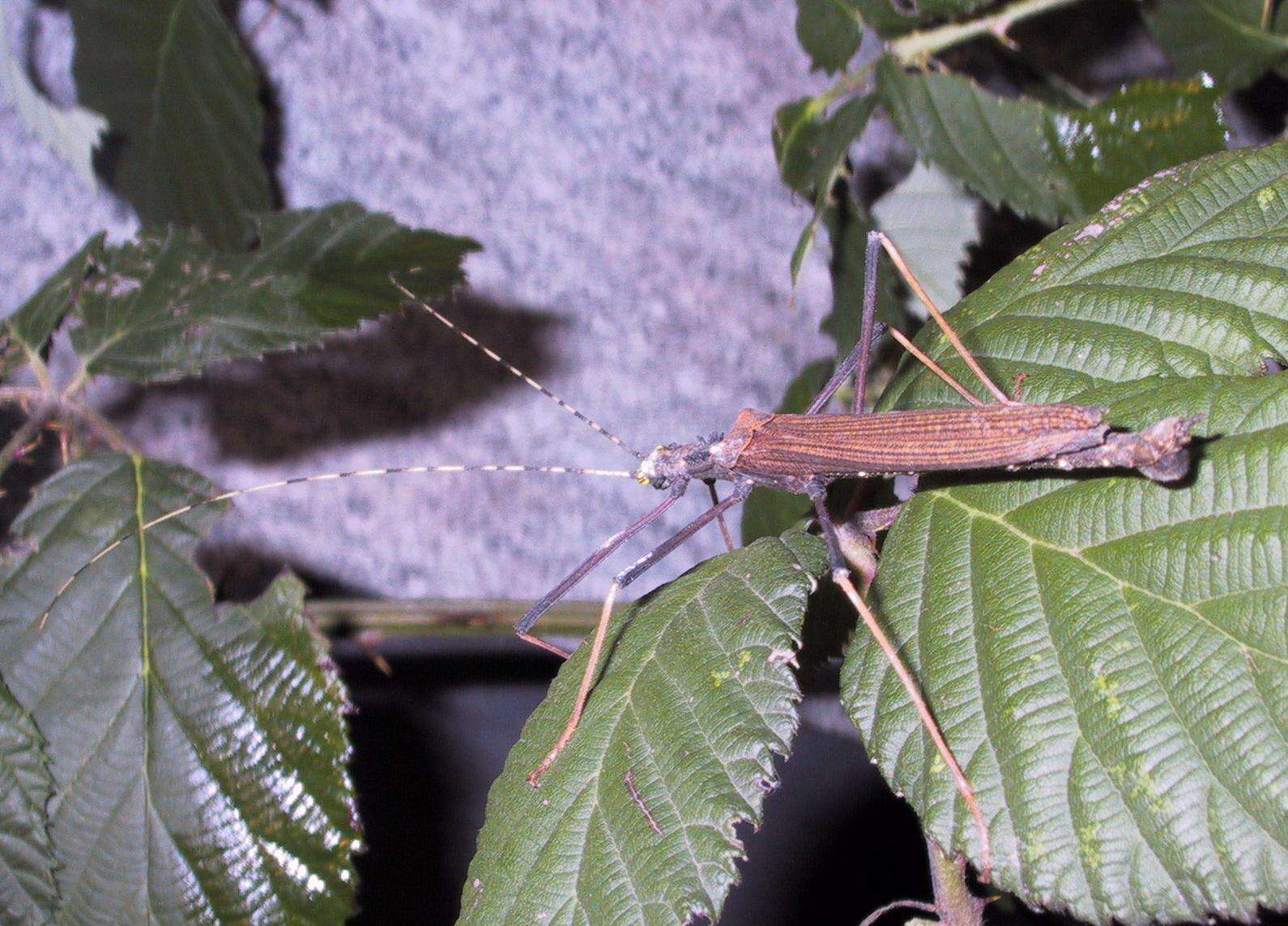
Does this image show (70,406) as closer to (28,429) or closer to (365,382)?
(28,429)

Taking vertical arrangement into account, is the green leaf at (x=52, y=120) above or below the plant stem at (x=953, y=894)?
above

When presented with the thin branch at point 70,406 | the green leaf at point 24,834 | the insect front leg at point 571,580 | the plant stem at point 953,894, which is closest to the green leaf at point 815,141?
the insect front leg at point 571,580

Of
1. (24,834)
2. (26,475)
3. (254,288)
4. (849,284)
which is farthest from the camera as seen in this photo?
(26,475)

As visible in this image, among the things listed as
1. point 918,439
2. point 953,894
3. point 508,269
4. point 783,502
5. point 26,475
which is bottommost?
point 953,894

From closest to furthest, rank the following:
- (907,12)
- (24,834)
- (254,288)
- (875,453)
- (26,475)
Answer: (875,453) → (24,834) → (254,288) → (907,12) → (26,475)

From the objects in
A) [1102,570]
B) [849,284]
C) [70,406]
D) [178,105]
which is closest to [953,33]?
[849,284]

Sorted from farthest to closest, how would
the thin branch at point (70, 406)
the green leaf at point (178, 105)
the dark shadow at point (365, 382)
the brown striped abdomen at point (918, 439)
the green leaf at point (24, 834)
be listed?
the dark shadow at point (365, 382) < the green leaf at point (178, 105) < the thin branch at point (70, 406) < the green leaf at point (24, 834) < the brown striped abdomen at point (918, 439)

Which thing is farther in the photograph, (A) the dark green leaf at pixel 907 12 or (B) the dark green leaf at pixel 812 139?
(B) the dark green leaf at pixel 812 139

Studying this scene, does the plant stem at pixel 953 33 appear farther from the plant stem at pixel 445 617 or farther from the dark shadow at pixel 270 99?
the dark shadow at pixel 270 99
